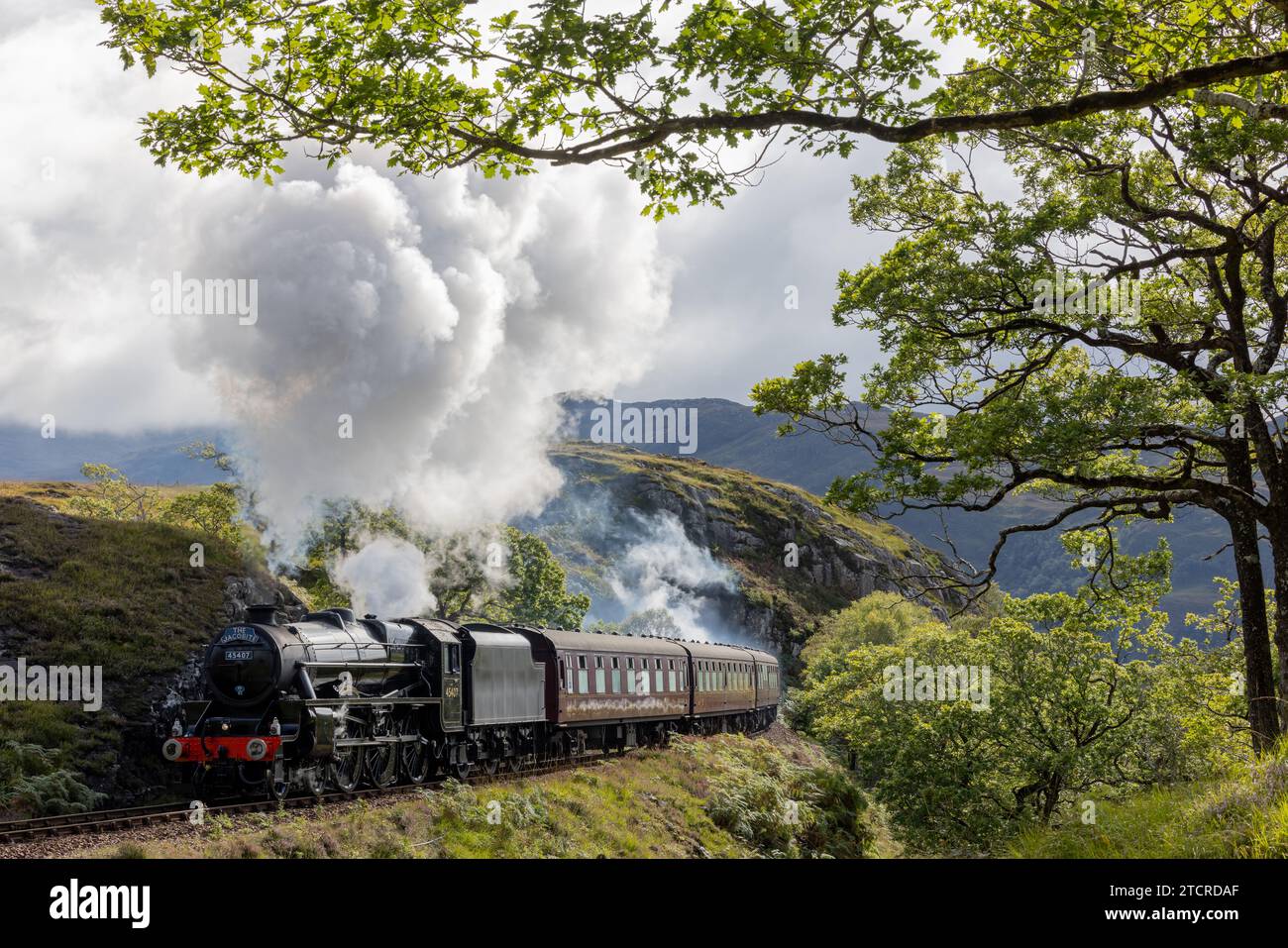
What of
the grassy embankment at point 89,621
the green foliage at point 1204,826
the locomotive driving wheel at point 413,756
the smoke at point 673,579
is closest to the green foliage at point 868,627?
the smoke at point 673,579

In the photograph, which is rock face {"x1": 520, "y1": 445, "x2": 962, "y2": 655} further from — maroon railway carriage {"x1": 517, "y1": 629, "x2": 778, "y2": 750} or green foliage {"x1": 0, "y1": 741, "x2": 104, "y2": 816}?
green foliage {"x1": 0, "y1": 741, "x2": 104, "y2": 816}

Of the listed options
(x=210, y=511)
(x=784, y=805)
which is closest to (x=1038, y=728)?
(x=784, y=805)

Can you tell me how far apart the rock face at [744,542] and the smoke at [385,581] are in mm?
79287

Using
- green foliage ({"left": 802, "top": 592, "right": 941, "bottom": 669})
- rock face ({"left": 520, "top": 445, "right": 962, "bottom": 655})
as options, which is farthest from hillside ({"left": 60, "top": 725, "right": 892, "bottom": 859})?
rock face ({"left": 520, "top": 445, "right": 962, "bottom": 655})

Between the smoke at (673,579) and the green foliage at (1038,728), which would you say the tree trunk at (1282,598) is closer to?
the green foliage at (1038,728)

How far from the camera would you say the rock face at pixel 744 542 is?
115 metres

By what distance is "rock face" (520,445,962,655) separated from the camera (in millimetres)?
114750

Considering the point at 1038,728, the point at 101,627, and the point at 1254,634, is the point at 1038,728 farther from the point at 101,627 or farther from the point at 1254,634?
the point at 101,627

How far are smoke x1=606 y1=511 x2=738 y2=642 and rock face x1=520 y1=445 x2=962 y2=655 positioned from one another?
1.59ft

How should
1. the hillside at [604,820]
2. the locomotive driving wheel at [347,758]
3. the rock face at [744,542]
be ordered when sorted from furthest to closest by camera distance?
the rock face at [744,542] → the locomotive driving wheel at [347,758] → the hillside at [604,820]
